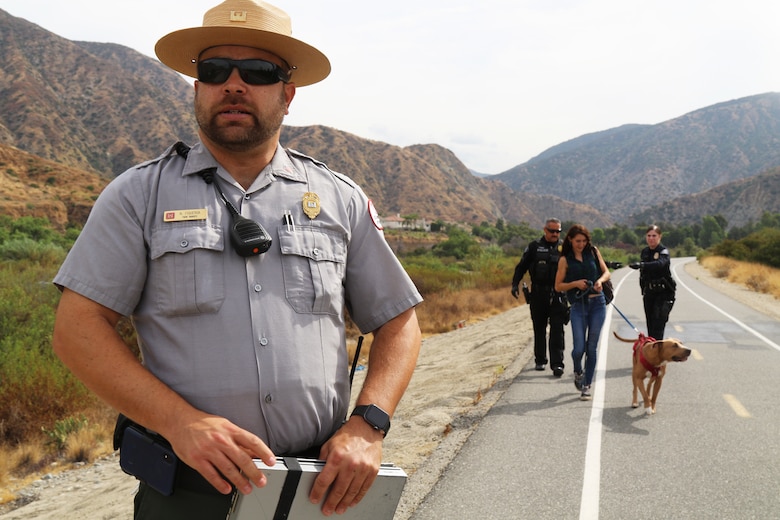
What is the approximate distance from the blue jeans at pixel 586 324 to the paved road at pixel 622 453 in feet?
1.54

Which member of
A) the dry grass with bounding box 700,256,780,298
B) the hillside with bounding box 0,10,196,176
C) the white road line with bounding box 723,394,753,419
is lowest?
the dry grass with bounding box 700,256,780,298

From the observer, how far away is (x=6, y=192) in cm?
4888

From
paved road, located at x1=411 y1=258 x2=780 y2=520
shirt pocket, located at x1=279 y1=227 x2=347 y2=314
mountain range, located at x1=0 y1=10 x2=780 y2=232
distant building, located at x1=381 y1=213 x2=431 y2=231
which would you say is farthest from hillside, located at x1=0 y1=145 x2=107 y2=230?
distant building, located at x1=381 y1=213 x2=431 y2=231

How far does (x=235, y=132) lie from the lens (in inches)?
71.9

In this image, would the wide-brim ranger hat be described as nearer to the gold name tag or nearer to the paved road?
the gold name tag

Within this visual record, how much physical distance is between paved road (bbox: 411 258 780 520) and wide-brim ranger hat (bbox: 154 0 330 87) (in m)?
3.23

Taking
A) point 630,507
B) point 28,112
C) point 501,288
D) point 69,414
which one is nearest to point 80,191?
point 28,112

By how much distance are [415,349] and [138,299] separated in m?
0.81

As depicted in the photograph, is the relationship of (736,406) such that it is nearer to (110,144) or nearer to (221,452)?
(221,452)

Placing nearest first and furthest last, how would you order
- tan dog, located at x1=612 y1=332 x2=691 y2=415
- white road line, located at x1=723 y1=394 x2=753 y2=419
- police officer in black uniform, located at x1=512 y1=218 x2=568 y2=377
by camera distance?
white road line, located at x1=723 y1=394 x2=753 y2=419, tan dog, located at x1=612 y1=332 x2=691 y2=415, police officer in black uniform, located at x1=512 y1=218 x2=568 y2=377

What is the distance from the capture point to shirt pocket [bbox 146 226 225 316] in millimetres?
1643

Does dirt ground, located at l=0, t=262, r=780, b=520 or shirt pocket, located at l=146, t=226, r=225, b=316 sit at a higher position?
shirt pocket, located at l=146, t=226, r=225, b=316

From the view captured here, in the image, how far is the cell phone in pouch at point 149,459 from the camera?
5.26 feet

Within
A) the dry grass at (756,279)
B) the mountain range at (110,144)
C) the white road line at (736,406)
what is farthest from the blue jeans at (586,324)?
the mountain range at (110,144)
